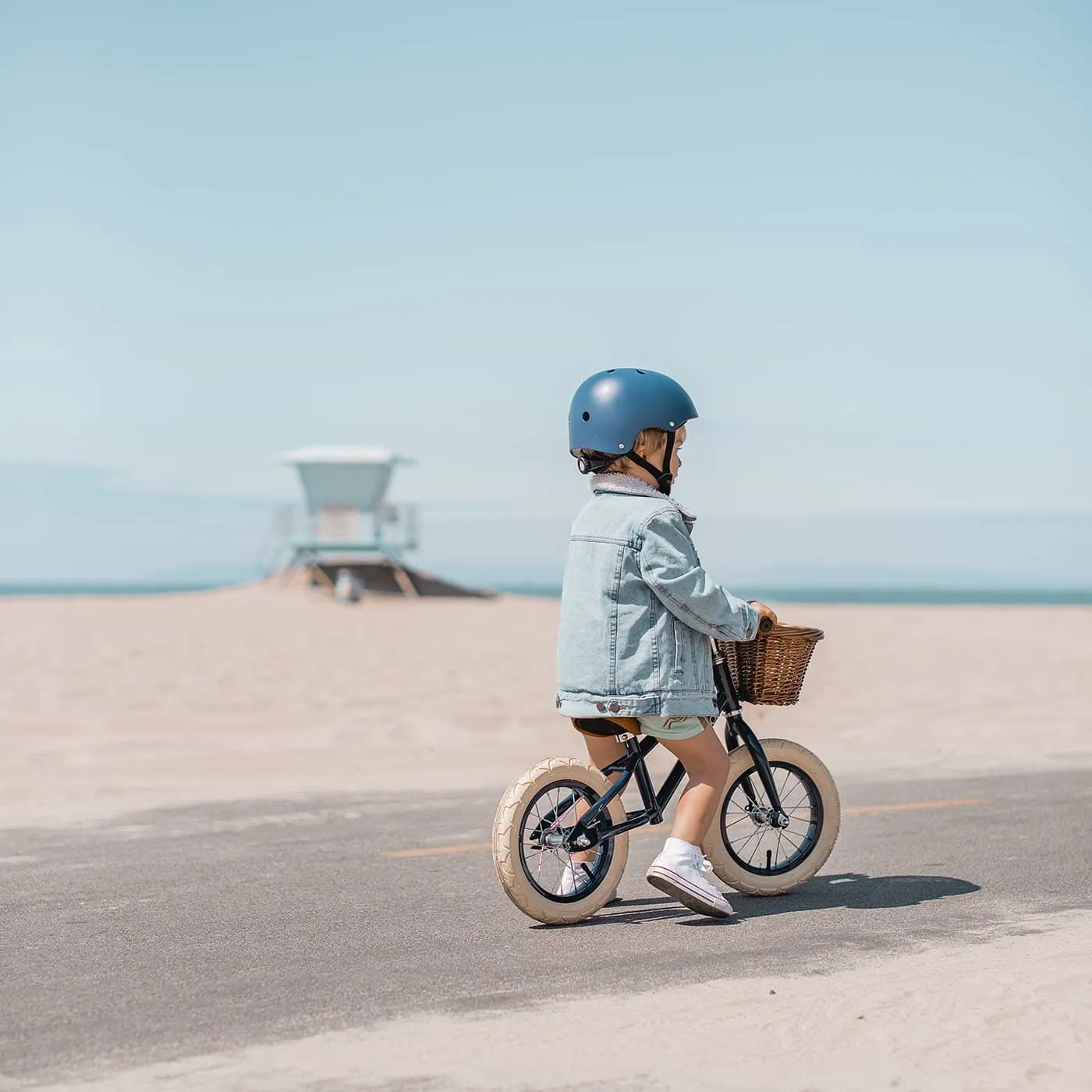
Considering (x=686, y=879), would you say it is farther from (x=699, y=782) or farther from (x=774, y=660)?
(x=774, y=660)

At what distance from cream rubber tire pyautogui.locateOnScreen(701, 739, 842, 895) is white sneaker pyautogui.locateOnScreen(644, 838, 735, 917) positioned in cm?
28

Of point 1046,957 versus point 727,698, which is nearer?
point 1046,957

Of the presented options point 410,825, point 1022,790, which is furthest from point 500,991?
point 1022,790

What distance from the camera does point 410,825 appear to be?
7.89 meters

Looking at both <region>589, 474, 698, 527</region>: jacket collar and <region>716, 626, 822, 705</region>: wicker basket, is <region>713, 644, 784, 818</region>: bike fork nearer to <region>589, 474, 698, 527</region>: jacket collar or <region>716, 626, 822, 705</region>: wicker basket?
<region>716, 626, 822, 705</region>: wicker basket

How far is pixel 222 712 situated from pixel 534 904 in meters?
8.90

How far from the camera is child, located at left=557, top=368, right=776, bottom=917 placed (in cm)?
518

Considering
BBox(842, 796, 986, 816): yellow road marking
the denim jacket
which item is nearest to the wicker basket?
the denim jacket

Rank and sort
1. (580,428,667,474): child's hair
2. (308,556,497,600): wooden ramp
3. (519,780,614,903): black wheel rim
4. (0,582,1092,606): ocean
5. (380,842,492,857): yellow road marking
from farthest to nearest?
(0,582,1092,606): ocean, (308,556,497,600): wooden ramp, (380,842,492,857): yellow road marking, (580,428,667,474): child's hair, (519,780,614,903): black wheel rim

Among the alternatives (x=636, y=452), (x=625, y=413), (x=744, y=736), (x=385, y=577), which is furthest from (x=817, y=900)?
(x=385, y=577)

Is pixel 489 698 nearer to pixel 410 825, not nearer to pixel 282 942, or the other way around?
pixel 410 825

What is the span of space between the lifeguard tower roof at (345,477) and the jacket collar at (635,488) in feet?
124

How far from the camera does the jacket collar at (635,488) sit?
17.7ft

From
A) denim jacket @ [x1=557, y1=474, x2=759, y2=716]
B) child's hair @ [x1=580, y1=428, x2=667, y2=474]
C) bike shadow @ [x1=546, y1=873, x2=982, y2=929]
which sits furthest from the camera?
bike shadow @ [x1=546, y1=873, x2=982, y2=929]
